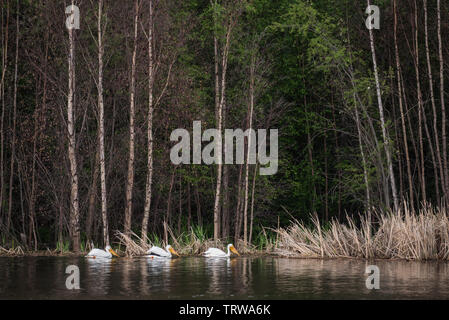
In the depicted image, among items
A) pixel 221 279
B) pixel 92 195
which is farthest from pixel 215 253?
pixel 92 195

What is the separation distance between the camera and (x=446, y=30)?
1130 inches

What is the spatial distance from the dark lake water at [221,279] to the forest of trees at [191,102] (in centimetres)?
501

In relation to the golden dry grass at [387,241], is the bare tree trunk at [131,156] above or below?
above

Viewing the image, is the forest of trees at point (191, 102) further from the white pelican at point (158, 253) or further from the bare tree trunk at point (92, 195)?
the white pelican at point (158, 253)

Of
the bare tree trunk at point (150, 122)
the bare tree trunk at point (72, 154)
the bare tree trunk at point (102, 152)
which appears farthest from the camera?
the bare tree trunk at point (150, 122)

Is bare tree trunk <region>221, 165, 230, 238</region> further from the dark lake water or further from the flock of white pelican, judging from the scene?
the dark lake water

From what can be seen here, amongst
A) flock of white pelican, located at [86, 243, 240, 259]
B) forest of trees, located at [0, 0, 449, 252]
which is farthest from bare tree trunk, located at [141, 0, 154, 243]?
flock of white pelican, located at [86, 243, 240, 259]

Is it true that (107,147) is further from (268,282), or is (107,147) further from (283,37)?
(268,282)

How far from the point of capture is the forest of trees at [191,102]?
25891mm

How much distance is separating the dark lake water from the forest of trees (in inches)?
197

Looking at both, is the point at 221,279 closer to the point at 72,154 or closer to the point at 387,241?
the point at 387,241

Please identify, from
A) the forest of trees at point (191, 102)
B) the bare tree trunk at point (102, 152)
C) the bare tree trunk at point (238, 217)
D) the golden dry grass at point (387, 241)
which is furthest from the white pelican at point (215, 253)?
the bare tree trunk at point (238, 217)

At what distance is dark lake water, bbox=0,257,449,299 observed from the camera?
12.7 meters

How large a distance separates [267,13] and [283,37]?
134cm
